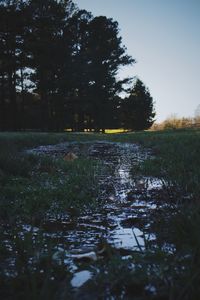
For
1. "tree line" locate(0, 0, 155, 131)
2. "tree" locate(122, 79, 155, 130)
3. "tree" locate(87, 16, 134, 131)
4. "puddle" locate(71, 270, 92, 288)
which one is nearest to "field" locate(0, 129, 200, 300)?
"puddle" locate(71, 270, 92, 288)

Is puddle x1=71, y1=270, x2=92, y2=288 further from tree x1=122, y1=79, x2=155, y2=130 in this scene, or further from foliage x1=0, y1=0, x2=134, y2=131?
tree x1=122, y1=79, x2=155, y2=130

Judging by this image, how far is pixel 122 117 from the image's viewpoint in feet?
155

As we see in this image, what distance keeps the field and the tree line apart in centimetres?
3064

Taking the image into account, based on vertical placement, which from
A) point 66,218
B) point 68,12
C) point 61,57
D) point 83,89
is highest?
point 68,12

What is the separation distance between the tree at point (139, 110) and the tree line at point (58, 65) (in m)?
2.93

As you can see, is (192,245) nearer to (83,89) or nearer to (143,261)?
(143,261)

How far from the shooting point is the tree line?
110ft

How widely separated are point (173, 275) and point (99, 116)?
127ft

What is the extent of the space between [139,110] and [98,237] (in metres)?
45.4

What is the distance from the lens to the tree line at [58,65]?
3359cm

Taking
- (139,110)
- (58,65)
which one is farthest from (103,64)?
(139,110)

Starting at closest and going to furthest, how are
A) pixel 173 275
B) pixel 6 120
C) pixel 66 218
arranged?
pixel 173 275, pixel 66 218, pixel 6 120

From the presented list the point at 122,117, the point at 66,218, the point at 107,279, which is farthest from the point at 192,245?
the point at 122,117

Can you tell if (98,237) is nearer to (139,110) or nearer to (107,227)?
(107,227)
